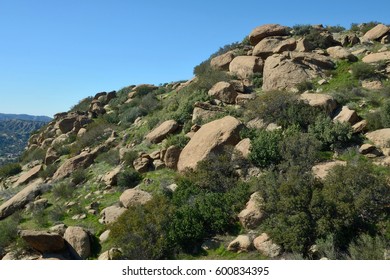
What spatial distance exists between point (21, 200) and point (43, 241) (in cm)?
802

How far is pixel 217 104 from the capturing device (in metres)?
20.0

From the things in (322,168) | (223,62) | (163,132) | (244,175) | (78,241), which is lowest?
(78,241)

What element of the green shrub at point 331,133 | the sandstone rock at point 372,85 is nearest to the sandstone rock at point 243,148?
the green shrub at point 331,133

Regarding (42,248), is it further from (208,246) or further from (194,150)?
(194,150)

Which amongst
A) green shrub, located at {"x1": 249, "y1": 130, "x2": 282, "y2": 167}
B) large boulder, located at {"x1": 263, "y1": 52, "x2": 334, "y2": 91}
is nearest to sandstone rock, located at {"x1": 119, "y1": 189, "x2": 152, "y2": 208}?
green shrub, located at {"x1": 249, "y1": 130, "x2": 282, "y2": 167}

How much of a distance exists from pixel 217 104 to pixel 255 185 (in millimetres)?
9358

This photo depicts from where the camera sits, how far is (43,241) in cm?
1102

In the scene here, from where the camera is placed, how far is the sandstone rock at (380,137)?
41.2ft

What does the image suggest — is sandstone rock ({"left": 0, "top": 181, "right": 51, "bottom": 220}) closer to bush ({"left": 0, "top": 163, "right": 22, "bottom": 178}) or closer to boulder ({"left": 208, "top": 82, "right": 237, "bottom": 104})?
bush ({"left": 0, "top": 163, "right": 22, "bottom": 178})

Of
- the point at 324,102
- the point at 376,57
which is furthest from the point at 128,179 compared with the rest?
the point at 376,57

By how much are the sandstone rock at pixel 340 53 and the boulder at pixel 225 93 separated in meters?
8.26

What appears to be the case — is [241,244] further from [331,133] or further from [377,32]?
[377,32]

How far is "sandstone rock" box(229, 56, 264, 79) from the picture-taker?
2334cm

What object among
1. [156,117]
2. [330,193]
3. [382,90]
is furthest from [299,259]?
[156,117]
